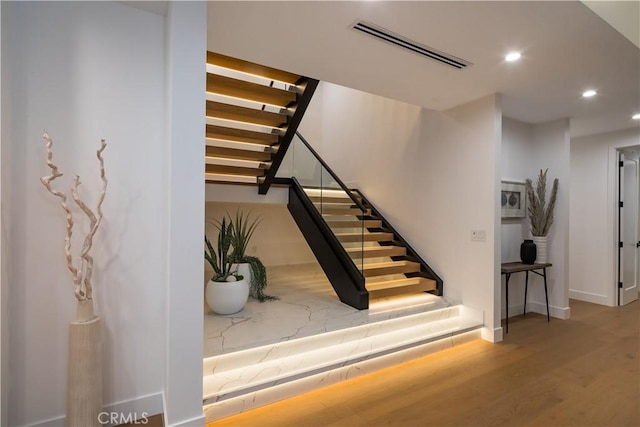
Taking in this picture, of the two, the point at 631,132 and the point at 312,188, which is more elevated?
the point at 631,132

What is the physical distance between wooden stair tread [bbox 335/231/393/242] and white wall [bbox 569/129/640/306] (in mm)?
3209

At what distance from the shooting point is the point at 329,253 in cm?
394

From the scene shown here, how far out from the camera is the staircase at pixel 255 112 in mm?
3174

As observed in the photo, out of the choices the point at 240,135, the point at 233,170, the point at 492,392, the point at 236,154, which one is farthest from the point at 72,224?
the point at 492,392

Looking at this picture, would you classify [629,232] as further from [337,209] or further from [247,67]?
[247,67]

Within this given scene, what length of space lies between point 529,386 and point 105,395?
10.1 feet

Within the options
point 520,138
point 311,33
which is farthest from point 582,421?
point 520,138

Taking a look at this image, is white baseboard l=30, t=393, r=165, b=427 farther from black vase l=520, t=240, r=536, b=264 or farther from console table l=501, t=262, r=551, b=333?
black vase l=520, t=240, r=536, b=264

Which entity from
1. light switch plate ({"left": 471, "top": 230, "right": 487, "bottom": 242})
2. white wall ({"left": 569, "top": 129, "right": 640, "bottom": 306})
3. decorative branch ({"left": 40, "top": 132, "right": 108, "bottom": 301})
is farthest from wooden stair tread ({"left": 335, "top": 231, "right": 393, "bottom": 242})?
white wall ({"left": 569, "top": 129, "right": 640, "bottom": 306})

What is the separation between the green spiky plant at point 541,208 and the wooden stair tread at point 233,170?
369 cm

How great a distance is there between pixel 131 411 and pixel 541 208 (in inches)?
190

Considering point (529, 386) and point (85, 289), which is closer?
point (85, 289)

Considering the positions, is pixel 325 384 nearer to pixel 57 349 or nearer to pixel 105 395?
pixel 105 395

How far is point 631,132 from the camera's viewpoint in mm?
4617
